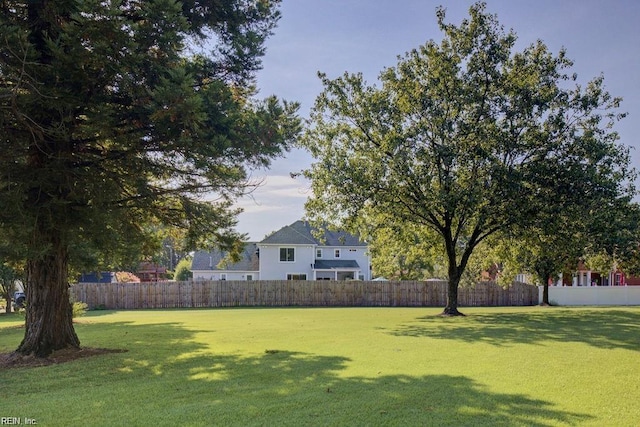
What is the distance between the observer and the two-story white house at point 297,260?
38719 mm

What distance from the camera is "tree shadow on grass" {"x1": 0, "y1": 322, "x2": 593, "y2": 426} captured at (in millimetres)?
5023

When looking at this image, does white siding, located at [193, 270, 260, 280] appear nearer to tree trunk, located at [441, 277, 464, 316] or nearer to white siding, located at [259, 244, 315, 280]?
white siding, located at [259, 244, 315, 280]

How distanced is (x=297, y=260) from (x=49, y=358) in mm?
29786

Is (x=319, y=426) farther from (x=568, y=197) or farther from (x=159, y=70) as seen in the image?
(x=568, y=197)

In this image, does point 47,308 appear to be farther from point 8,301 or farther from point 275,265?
point 275,265

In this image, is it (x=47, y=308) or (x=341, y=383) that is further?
(x=47, y=308)

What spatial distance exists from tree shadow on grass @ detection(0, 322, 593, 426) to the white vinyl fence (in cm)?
2894

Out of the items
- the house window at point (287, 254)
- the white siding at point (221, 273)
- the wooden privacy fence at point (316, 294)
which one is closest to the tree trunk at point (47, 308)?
the wooden privacy fence at point (316, 294)

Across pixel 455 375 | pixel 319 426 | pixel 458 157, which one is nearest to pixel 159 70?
pixel 319 426

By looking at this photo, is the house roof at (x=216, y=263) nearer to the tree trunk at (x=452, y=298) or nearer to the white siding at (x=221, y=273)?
the white siding at (x=221, y=273)

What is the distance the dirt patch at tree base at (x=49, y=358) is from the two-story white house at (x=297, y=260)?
2780cm

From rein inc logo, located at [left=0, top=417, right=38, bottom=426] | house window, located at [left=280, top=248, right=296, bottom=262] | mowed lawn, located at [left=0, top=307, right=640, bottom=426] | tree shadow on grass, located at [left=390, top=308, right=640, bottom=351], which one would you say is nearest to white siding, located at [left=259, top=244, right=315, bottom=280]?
house window, located at [left=280, top=248, right=296, bottom=262]

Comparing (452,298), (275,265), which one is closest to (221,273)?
(275,265)

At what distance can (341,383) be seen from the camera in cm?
660
